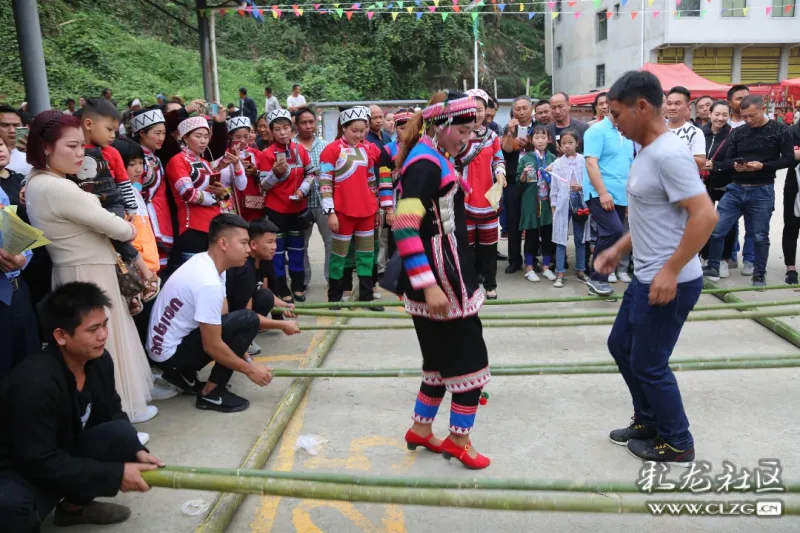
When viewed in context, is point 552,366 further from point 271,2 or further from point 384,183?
point 271,2

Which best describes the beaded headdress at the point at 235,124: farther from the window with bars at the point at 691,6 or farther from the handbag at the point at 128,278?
the window with bars at the point at 691,6

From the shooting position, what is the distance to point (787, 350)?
4.88m

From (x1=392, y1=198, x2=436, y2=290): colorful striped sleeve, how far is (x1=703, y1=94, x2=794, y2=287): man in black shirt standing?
15.9ft

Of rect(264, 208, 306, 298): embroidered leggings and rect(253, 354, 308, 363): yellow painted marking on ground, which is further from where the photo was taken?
rect(264, 208, 306, 298): embroidered leggings

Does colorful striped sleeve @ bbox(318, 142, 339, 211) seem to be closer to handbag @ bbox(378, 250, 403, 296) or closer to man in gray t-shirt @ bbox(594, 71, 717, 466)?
handbag @ bbox(378, 250, 403, 296)

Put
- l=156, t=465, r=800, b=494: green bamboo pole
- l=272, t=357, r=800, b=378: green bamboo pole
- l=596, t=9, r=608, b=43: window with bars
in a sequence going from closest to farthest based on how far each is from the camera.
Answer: l=156, t=465, r=800, b=494: green bamboo pole, l=272, t=357, r=800, b=378: green bamboo pole, l=596, t=9, r=608, b=43: window with bars

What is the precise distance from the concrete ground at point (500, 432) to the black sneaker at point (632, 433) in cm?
7

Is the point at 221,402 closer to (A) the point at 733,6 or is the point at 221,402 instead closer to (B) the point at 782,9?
(A) the point at 733,6

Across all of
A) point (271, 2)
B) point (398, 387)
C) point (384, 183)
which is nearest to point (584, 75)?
point (271, 2)

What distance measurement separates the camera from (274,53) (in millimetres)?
30359

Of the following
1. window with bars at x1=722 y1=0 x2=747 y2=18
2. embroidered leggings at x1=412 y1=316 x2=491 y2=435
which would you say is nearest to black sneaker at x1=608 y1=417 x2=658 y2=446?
embroidered leggings at x1=412 y1=316 x2=491 y2=435

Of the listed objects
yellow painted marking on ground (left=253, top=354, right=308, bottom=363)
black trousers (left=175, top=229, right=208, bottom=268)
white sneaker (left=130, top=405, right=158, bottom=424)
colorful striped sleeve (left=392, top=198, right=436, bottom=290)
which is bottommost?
yellow painted marking on ground (left=253, top=354, right=308, bottom=363)

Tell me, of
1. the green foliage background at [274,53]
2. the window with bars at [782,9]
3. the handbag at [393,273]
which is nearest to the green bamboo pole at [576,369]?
the handbag at [393,273]

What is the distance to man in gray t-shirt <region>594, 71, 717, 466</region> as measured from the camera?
2938mm
